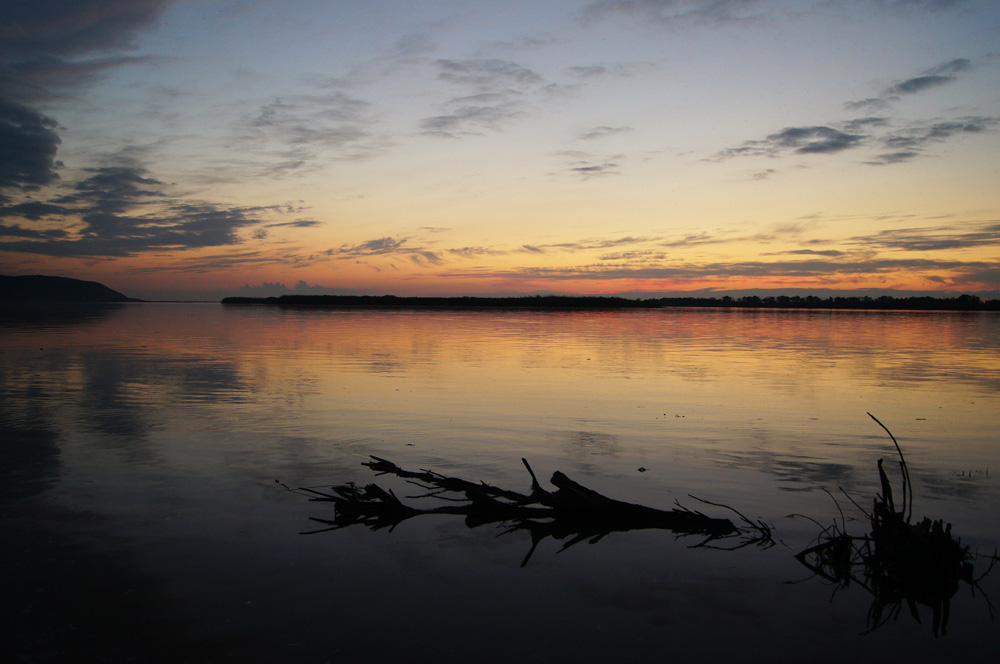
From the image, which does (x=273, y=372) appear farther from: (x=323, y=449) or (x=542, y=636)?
(x=542, y=636)

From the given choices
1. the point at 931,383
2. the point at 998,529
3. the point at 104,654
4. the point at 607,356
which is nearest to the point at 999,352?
the point at 931,383

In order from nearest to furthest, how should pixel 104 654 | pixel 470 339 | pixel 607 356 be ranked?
pixel 104 654 → pixel 607 356 → pixel 470 339

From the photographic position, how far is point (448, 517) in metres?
6.86

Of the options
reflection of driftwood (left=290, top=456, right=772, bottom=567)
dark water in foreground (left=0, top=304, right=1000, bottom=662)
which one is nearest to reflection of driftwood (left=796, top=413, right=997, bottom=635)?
dark water in foreground (left=0, top=304, right=1000, bottom=662)

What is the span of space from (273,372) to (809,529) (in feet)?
50.6

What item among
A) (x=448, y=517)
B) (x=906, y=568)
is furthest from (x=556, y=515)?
(x=906, y=568)

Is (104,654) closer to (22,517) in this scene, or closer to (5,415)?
(22,517)

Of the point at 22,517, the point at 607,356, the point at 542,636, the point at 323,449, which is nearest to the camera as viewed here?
the point at 542,636

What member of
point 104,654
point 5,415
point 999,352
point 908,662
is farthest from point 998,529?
point 999,352

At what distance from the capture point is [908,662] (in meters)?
4.26

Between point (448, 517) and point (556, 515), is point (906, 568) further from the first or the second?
point (448, 517)

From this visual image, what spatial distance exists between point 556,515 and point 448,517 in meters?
1.15

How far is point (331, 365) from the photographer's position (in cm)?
2047

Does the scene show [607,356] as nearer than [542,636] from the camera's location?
No
